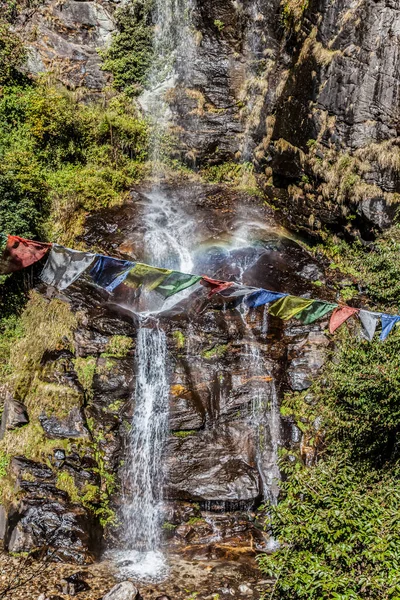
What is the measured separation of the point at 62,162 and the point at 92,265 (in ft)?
28.8

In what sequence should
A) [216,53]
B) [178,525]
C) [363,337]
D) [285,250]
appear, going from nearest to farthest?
[178,525] → [363,337] → [285,250] → [216,53]

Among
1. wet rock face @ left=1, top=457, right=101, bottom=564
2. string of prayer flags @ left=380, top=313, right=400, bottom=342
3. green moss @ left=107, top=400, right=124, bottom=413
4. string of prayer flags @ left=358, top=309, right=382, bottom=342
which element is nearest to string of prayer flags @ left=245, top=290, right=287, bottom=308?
string of prayer flags @ left=358, top=309, right=382, bottom=342

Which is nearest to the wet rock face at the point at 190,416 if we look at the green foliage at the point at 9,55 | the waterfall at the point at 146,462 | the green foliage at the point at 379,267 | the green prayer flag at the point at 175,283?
the waterfall at the point at 146,462

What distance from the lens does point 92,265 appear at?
11094 millimetres

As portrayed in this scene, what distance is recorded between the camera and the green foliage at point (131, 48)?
2103 centimetres

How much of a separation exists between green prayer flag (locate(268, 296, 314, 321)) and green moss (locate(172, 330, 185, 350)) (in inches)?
108

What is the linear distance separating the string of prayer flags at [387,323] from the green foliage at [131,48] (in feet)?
52.3

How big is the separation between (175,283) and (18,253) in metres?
3.85

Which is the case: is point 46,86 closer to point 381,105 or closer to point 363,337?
point 381,105

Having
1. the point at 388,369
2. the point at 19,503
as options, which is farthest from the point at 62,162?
the point at 388,369

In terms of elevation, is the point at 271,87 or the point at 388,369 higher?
the point at 271,87

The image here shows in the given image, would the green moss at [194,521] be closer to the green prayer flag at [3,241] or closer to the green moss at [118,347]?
the green moss at [118,347]

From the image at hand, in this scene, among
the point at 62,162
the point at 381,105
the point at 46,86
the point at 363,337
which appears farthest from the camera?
the point at 46,86

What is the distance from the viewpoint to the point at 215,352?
12367 mm
